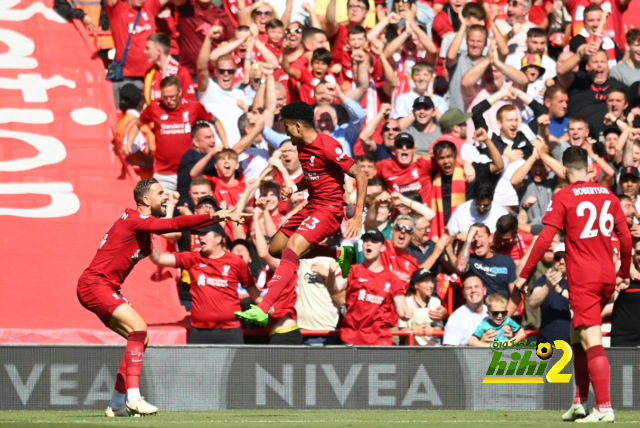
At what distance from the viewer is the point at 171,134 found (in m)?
13.0

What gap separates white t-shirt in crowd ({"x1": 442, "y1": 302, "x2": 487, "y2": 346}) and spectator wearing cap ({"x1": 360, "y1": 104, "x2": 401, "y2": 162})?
295 cm

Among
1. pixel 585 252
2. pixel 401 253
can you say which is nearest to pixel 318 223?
pixel 585 252

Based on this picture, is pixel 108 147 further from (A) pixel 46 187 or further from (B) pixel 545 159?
(B) pixel 545 159

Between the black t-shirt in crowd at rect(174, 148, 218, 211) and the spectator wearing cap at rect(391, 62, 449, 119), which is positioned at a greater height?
the spectator wearing cap at rect(391, 62, 449, 119)

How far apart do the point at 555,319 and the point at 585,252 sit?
2838mm

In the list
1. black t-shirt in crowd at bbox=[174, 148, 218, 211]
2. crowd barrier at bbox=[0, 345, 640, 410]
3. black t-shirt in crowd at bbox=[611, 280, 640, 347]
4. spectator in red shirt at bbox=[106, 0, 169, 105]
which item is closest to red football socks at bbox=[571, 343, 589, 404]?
crowd barrier at bbox=[0, 345, 640, 410]

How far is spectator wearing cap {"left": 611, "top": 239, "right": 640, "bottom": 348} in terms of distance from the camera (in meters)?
10.6

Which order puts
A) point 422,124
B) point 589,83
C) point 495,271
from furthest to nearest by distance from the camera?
point 589,83, point 422,124, point 495,271

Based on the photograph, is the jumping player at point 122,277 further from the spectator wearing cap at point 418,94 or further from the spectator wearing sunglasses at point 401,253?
the spectator wearing cap at point 418,94

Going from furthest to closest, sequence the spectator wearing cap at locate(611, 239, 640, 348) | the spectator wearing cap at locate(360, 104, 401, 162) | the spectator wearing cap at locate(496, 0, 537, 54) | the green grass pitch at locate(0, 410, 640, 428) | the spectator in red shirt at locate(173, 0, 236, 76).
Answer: the spectator wearing cap at locate(496, 0, 537, 54) < the spectator in red shirt at locate(173, 0, 236, 76) < the spectator wearing cap at locate(360, 104, 401, 162) < the spectator wearing cap at locate(611, 239, 640, 348) < the green grass pitch at locate(0, 410, 640, 428)

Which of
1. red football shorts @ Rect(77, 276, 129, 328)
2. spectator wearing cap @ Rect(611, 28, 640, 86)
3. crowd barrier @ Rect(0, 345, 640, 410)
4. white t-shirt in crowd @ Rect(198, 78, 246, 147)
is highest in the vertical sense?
spectator wearing cap @ Rect(611, 28, 640, 86)

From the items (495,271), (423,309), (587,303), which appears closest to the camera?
(587,303)

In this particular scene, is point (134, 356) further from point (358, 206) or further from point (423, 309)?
point (423, 309)

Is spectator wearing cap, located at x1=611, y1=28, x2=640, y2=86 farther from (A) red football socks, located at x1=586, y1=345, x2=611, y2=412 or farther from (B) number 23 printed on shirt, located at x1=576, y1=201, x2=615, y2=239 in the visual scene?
(A) red football socks, located at x1=586, y1=345, x2=611, y2=412
